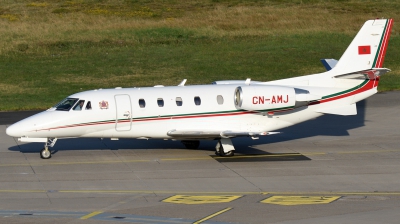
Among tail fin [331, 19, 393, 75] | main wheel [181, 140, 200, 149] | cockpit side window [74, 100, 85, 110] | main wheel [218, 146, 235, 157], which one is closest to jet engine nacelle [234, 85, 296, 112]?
main wheel [218, 146, 235, 157]

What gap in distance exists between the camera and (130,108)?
92.7 feet

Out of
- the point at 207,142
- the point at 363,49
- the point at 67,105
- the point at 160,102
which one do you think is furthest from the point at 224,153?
the point at 363,49

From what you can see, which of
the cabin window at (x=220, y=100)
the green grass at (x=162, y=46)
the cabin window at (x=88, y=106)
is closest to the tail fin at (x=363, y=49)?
the cabin window at (x=220, y=100)

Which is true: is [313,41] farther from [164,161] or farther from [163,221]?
[163,221]

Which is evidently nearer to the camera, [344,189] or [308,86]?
[344,189]

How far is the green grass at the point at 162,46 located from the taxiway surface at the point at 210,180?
13042 millimetres

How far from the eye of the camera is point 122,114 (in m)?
28.2

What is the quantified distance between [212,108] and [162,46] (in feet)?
107

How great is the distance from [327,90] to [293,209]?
31.8 feet

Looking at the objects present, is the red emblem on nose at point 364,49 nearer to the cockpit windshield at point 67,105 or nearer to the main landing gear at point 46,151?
the cockpit windshield at point 67,105

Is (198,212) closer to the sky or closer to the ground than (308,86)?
closer to the ground

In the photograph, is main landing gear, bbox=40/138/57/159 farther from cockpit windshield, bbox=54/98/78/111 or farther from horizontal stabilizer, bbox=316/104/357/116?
horizontal stabilizer, bbox=316/104/357/116

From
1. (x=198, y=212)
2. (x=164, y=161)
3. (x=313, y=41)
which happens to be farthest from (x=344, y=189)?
(x=313, y=41)

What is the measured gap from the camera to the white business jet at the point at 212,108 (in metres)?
28.0
